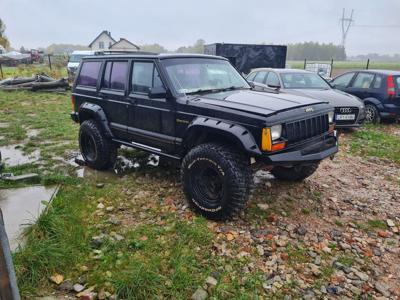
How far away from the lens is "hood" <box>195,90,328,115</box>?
3.80 m

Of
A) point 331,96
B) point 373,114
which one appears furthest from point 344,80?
point 331,96

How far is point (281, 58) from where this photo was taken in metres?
18.1

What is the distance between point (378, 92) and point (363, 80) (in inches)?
28.9

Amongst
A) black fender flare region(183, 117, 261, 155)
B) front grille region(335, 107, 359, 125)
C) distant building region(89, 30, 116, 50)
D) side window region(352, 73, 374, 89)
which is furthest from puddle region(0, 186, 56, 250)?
distant building region(89, 30, 116, 50)

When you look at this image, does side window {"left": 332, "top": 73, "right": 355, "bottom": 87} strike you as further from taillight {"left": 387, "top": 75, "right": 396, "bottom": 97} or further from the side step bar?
the side step bar

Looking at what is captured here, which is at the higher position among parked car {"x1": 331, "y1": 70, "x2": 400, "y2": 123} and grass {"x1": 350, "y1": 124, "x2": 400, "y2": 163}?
parked car {"x1": 331, "y1": 70, "x2": 400, "y2": 123}

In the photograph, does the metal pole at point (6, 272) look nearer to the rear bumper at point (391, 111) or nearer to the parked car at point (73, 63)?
the rear bumper at point (391, 111)

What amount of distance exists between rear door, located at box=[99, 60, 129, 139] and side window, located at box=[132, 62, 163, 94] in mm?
183

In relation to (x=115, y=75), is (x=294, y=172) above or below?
below

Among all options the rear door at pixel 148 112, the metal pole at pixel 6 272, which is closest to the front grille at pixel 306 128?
the rear door at pixel 148 112

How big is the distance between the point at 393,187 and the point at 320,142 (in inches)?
80.3

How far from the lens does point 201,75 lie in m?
4.74

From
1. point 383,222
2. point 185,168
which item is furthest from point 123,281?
point 383,222

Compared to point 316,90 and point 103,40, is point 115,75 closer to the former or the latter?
point 316,90
